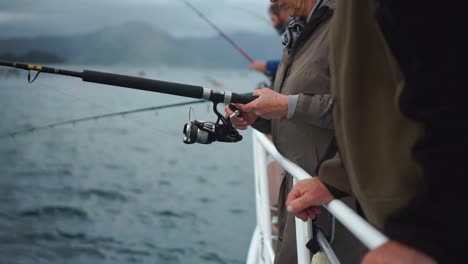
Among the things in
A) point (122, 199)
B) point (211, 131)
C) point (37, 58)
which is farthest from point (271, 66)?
point (122, 199)

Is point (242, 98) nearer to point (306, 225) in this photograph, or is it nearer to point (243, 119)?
point (243, 119)

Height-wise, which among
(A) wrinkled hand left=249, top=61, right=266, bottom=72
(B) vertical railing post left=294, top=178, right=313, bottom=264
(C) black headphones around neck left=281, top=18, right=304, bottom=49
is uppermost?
(C) black headphones around neck left=281, top=18, right=304, bottom=49

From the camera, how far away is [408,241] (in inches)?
35.1

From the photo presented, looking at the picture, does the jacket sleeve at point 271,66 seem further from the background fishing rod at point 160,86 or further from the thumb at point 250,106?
the thumb at point 250,106

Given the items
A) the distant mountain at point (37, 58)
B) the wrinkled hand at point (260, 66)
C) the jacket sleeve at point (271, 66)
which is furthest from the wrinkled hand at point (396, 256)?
the wrinkled hand at point (260, 66)

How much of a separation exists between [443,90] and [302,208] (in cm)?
80

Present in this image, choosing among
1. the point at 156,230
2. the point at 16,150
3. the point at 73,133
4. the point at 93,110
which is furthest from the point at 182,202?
the point at 93,110

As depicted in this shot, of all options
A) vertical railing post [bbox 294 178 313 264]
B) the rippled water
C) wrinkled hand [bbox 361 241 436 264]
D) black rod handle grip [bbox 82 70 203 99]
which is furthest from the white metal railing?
the rippled water

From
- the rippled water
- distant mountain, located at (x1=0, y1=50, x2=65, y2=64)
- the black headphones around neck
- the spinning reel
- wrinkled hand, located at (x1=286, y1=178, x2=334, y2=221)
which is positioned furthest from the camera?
the rippled water

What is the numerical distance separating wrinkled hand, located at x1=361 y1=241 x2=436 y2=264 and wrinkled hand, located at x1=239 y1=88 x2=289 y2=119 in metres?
0.97

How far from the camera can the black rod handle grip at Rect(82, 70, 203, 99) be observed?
2170 mm

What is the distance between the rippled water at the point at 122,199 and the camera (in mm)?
8180

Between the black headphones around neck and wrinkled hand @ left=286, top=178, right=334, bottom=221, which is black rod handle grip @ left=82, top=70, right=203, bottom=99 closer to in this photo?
the black headphones around neck

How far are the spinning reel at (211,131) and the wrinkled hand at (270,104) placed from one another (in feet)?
1.10
